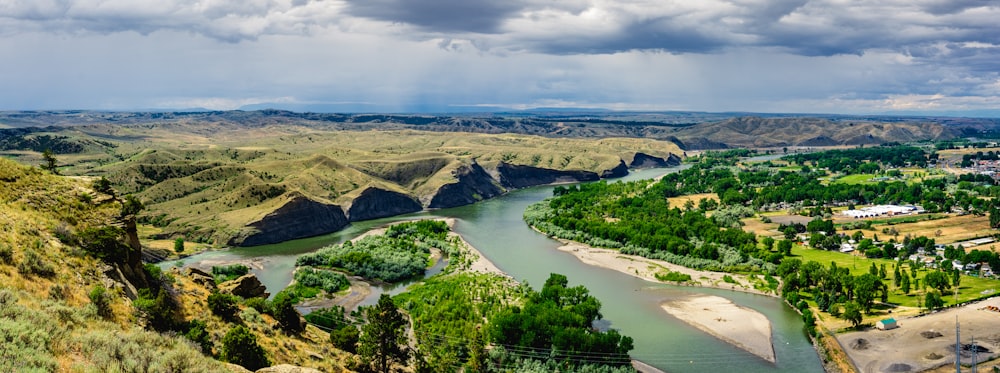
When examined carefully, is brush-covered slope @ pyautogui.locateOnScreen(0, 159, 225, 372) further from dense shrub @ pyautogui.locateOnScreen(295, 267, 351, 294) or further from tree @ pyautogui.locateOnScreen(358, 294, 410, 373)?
dense shrub @ pyautogui.locateOnScreen(295, 267, 351, 294)

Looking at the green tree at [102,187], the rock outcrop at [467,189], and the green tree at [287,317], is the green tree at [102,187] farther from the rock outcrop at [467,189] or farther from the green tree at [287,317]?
the rock outcrop at [467,189]

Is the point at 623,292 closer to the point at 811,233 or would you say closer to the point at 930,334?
the point at 930,334

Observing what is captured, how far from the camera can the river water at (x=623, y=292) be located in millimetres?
50562

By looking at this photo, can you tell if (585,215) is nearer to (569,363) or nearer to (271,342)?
(569,363)

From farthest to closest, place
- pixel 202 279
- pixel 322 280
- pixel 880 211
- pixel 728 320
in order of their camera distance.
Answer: pixel 880 211
pixel 322 280
pixel 728 320
pixel 202 279

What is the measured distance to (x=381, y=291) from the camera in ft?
234

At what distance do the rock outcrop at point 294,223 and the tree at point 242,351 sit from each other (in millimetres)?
70165

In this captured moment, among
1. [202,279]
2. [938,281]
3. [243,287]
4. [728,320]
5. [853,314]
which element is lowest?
[728,320]

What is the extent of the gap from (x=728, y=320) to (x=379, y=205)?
82439mm

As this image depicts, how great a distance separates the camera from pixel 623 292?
2768 inches

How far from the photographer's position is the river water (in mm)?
50562

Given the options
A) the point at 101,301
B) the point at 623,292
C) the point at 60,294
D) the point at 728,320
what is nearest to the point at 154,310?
the point at 101,301

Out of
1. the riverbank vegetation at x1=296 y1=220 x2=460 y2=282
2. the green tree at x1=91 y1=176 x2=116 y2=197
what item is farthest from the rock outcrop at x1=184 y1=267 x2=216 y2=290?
the riverbank vegetation at x1=296 y1=220 x2=460 y2=282

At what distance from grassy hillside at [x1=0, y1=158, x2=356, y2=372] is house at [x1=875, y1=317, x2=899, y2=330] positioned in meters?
45.4
